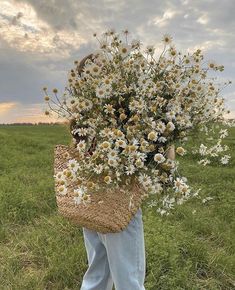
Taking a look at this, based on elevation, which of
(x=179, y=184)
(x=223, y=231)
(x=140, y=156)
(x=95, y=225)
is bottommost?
(x=223, y=231)

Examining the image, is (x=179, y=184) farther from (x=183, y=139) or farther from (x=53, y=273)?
(x=53, y=273)

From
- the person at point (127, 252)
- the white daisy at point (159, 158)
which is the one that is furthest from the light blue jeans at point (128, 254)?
the white daisy at point (159, 158)

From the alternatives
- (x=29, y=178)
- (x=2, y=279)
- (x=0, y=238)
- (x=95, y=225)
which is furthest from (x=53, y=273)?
(x=29, y=178)

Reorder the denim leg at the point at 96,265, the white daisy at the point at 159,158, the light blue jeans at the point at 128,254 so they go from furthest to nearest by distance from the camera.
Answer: the denim leg at the point at 96,265 → the light blue jeans at the point at 128,254 → the white daisy at the point at 159,158

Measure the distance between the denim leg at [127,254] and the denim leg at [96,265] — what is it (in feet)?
1.05

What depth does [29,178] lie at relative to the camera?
433 inches

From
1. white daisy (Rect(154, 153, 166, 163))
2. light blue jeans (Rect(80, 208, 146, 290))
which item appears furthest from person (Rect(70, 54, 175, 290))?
white daisy (Rect(154, 153, 166, 163))

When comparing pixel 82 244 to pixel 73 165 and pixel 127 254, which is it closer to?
pixel 127 254

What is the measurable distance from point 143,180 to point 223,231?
15.4 feet

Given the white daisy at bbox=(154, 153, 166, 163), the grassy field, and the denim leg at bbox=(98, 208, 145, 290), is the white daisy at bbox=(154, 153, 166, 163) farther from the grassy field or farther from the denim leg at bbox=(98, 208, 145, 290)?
the grassy field

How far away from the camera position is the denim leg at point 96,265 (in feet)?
12.6

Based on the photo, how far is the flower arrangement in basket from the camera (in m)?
3.24

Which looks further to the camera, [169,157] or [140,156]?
[169,157]

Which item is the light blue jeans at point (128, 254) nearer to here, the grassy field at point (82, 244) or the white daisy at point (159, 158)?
the white daisy at point (159, 158)
